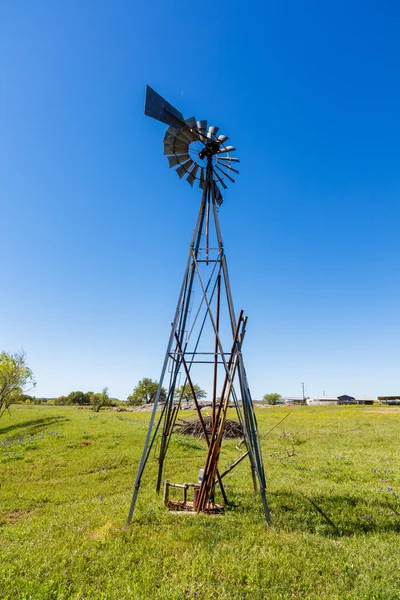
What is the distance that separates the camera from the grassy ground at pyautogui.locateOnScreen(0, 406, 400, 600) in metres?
5.59

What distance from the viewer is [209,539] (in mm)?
7219

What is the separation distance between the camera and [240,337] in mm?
9875

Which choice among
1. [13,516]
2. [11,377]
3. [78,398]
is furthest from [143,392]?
[13,516]

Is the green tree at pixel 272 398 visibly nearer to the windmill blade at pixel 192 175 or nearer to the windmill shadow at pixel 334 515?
the windmill shadow at pixel 334 515

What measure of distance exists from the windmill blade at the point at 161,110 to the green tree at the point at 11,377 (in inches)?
1422

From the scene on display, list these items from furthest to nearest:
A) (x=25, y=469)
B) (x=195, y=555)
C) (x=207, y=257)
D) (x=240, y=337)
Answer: (x=25, y=469), (x=207, y=257), (x=240, y=337), (x=195, y=555)

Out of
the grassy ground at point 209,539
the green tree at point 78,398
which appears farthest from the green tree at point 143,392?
the grassy ground at point 209,539

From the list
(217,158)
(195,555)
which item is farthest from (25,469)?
(217,158)

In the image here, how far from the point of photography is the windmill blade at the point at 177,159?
10922 mm

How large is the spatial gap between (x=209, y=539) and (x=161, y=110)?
1098 centimetres

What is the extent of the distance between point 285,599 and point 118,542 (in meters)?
3.75

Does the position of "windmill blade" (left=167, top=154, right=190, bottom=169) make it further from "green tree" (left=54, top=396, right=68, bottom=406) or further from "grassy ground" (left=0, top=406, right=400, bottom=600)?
"green tree" (left=54, top=396, right=68, bottom=406)

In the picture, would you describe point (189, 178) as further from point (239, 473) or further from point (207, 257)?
point (239, 473)

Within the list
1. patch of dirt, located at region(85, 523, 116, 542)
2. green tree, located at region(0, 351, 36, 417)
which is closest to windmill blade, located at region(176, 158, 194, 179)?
patch of dirt, located at region(85, 523, 116, 542)
